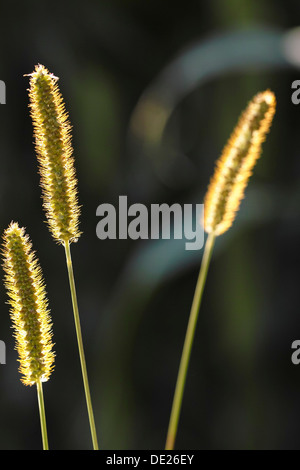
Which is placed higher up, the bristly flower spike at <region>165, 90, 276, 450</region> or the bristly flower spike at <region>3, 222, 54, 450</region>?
the bristly flower spike at <region>165, 90, 276, 450</region>

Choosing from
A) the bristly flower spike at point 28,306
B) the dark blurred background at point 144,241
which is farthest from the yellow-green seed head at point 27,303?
the dark blurred background at point 144,241

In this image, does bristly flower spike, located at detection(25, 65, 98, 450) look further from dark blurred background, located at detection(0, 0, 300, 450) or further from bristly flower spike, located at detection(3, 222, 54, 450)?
dark blurred background, located at detection(0, 0, 300, 450)

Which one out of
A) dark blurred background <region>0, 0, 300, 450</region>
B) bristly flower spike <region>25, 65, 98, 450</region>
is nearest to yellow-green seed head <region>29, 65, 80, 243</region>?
bristly flower spike <region>25, 65, 98, 450</region>

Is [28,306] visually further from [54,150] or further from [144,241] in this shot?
[144,241]

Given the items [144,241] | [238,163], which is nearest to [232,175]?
[238,163]

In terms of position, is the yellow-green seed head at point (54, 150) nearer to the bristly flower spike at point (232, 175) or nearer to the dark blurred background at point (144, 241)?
the bristly flower spike at point (232, 175)

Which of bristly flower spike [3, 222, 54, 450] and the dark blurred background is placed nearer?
bristly flower spike [3, 222, 54, 450]

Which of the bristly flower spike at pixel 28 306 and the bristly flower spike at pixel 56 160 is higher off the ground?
the bristly flower spike at pixel 56 160
